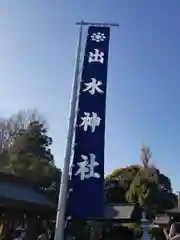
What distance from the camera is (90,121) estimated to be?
9.17 m

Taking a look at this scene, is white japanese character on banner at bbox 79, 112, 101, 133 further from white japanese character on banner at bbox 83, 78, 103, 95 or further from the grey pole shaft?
white japanese character on banner at bbox 83, 78, 103, 95

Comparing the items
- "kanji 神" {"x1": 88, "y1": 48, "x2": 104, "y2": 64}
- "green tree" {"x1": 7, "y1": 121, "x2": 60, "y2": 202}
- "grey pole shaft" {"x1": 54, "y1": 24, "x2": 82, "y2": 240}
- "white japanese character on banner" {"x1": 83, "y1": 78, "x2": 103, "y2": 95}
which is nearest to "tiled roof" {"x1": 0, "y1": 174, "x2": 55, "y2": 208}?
"green tree" {"x1": 7, "y1": 121, "x2": 60, "y2": 202}

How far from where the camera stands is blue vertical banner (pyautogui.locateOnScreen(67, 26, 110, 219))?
28.1ft

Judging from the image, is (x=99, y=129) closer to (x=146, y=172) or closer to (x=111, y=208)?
(x=111, y=208)

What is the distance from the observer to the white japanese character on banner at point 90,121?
909 cm

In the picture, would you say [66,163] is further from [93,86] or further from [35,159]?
[35,159]

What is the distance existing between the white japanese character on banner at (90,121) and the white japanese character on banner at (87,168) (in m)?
0.72

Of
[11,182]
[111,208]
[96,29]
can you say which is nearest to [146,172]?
[111,208]

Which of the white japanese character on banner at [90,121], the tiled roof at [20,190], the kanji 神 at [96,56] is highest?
the kanji 神 at [96,56]

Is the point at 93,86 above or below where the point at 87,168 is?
above

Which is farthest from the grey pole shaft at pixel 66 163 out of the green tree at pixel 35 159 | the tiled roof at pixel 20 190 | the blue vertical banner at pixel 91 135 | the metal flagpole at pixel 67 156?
the green tree at pixel 35 159

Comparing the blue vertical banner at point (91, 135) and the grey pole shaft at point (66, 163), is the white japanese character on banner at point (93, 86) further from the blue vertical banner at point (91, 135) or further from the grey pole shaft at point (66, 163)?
the grey pole shaft at point (66, 163)

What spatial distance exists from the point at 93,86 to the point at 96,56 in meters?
0.93

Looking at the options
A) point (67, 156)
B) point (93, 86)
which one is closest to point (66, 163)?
point (67, 156)
